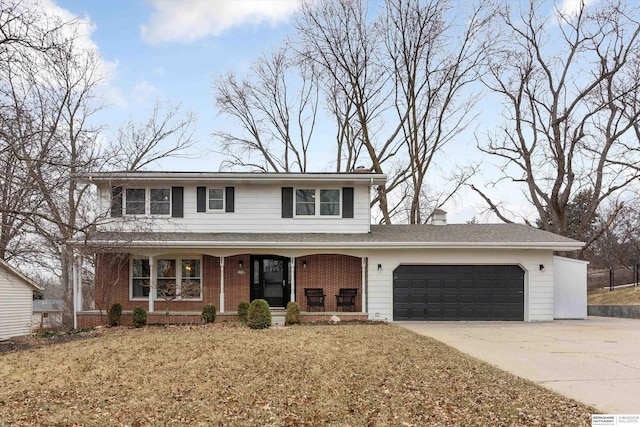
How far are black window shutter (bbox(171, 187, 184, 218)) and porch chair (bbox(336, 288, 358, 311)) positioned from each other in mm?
6043

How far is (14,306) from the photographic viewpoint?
23.6 m

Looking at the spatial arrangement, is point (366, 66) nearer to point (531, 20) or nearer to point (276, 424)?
point (531, 20)

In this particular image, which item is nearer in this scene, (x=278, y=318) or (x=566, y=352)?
(x=566, y=352)

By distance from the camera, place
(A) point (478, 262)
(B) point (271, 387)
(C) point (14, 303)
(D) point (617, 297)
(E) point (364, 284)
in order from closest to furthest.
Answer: (B) point (271, 387) → (A) point (478, 262) → (E) point (364, 284) → (C) point (14, 303) → (D) point (617, 297)

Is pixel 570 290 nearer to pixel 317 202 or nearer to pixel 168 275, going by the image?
pixel 317 202

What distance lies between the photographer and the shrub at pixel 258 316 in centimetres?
1471

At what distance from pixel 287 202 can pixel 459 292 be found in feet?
21.4

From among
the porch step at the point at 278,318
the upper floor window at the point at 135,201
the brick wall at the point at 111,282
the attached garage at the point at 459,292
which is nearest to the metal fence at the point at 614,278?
the attached garage at the point at 459,292

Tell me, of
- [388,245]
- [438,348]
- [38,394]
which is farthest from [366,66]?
[38,394]

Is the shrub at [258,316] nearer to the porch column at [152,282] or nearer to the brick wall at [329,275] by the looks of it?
the brick wall at [329,275]

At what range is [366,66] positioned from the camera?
91.8 ft

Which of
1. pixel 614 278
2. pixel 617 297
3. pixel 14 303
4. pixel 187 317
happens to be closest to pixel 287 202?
pixel 187 317

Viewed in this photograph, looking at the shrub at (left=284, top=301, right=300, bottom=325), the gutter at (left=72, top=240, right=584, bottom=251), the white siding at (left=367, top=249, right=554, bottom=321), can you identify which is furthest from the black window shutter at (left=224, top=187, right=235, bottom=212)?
the white siding at (left=367, top=249, right=554, bottom=321)

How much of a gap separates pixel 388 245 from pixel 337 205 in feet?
8.31
